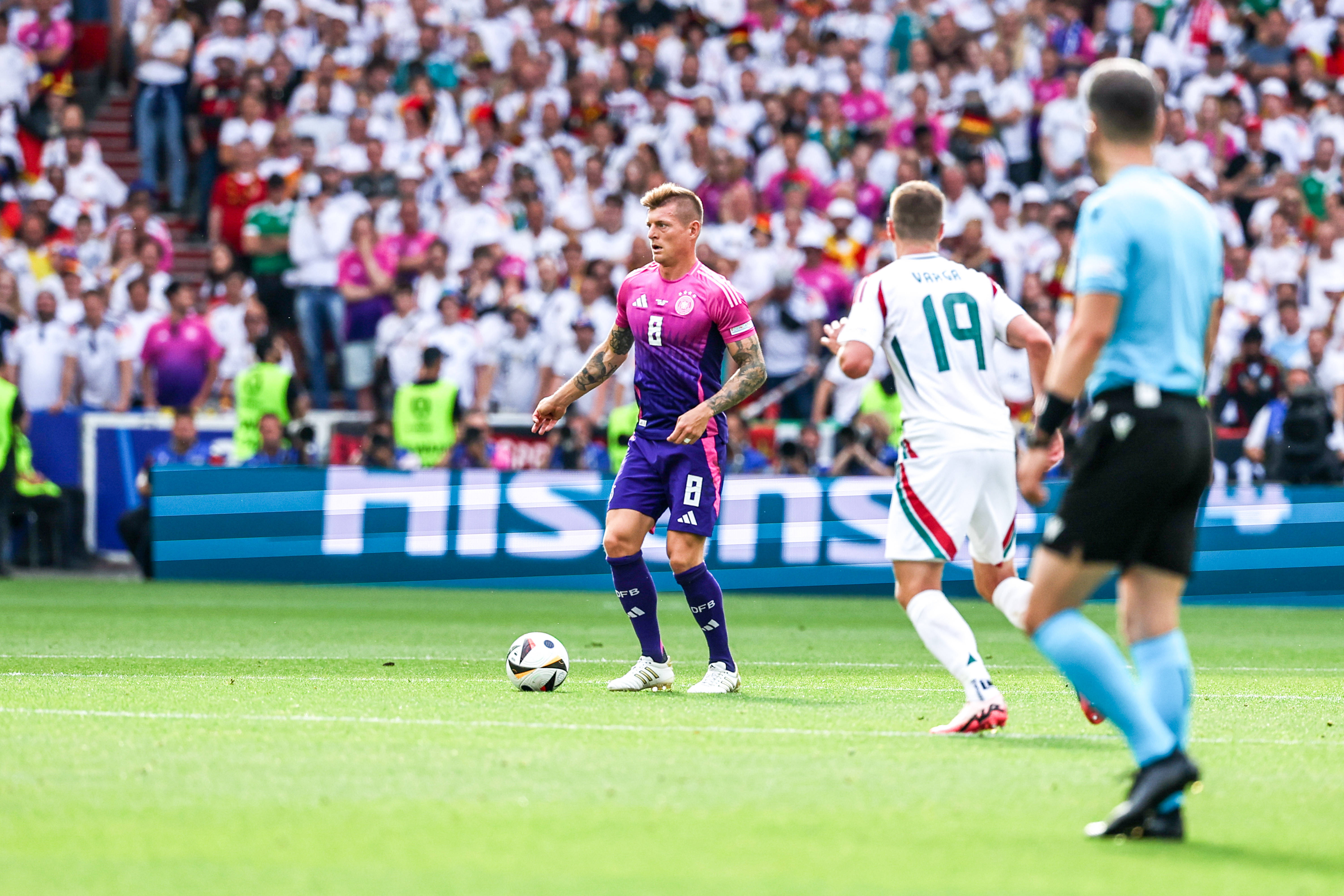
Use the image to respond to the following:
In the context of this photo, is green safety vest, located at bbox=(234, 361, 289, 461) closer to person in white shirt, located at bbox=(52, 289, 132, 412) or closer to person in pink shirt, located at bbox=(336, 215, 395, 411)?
person in pink shirt, located at bbox=(336, 215, 395, 411)

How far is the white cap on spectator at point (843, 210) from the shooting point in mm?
20531

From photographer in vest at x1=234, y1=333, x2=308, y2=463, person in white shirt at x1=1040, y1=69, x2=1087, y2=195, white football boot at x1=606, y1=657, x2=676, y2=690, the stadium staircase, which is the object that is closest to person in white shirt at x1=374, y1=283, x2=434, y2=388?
photographer in vest at x1=234, y1=333, x2=308, y2=463

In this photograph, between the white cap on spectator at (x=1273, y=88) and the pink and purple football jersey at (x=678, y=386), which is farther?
the white cap on spectator at (x=1273, y=88)

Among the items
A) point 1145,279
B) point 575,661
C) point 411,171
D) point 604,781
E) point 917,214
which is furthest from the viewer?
point 411,171

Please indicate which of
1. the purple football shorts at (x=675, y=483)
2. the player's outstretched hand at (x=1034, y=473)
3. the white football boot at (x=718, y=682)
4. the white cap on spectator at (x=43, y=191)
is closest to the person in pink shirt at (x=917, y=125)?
the white cap on spectator at (x=43, y=191)

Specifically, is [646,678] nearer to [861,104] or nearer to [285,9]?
[861,104]

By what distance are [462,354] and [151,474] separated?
369 centimetres

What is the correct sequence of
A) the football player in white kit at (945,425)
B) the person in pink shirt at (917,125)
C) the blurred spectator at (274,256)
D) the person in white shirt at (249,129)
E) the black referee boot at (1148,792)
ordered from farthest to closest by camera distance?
1. the person in white shirt at (249,129)
2. the person in pink shirt at (917,125)
3. the blurred spectator at (274,256)
4. the football player in white kit at (945,425)
5. the black referee boot at (1148,792)

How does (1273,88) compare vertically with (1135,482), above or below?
above

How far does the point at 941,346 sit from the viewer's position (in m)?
7.50

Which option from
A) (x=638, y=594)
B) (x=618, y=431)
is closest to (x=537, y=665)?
(x=638, y=594)

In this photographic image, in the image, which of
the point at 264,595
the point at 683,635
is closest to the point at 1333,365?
the point at 683,635

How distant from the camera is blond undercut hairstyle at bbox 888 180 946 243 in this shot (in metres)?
7.62

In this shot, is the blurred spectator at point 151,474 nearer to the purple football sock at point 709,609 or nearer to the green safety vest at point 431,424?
the green safety vest at point 431,424
